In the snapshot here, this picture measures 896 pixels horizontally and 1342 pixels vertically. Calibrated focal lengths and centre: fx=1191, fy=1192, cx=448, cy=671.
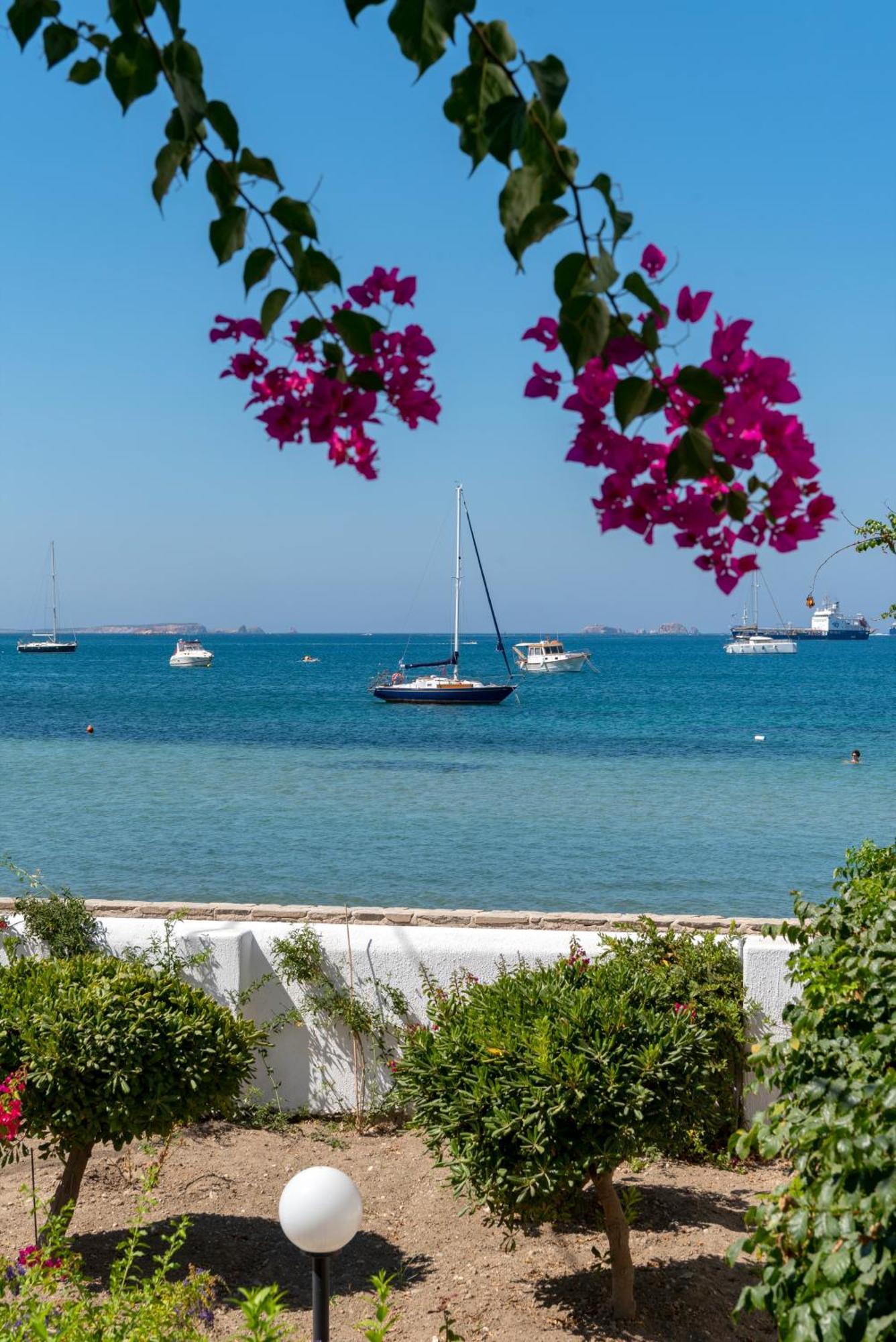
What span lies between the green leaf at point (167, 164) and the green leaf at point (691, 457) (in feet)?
2.12

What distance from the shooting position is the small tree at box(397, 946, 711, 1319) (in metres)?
3.54

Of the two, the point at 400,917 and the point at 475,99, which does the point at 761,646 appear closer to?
the point at 400,917

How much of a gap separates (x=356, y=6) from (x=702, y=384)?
0.53 metres

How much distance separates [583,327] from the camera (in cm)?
110

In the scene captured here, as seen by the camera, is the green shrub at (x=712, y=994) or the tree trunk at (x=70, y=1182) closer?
the tree trunk at (x=70, y=1182)

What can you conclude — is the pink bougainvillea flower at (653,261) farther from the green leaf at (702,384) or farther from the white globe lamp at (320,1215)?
the white globe lamp at (320,1215)

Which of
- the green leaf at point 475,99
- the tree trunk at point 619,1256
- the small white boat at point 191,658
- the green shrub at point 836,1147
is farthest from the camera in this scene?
the small white boat at point 191,658

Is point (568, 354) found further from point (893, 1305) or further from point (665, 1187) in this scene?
point (665, 1187)

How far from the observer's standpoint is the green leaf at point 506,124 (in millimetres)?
1167

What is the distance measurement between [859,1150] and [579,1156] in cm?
182

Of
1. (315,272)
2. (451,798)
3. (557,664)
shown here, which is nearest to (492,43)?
(315,272)

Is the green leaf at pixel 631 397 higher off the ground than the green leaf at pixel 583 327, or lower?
lower

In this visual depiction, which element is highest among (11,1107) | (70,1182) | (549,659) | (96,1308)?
(549,659)

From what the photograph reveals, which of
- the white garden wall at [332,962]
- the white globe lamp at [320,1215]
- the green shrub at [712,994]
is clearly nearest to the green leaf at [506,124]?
the white globe lamp at [320,1215]
